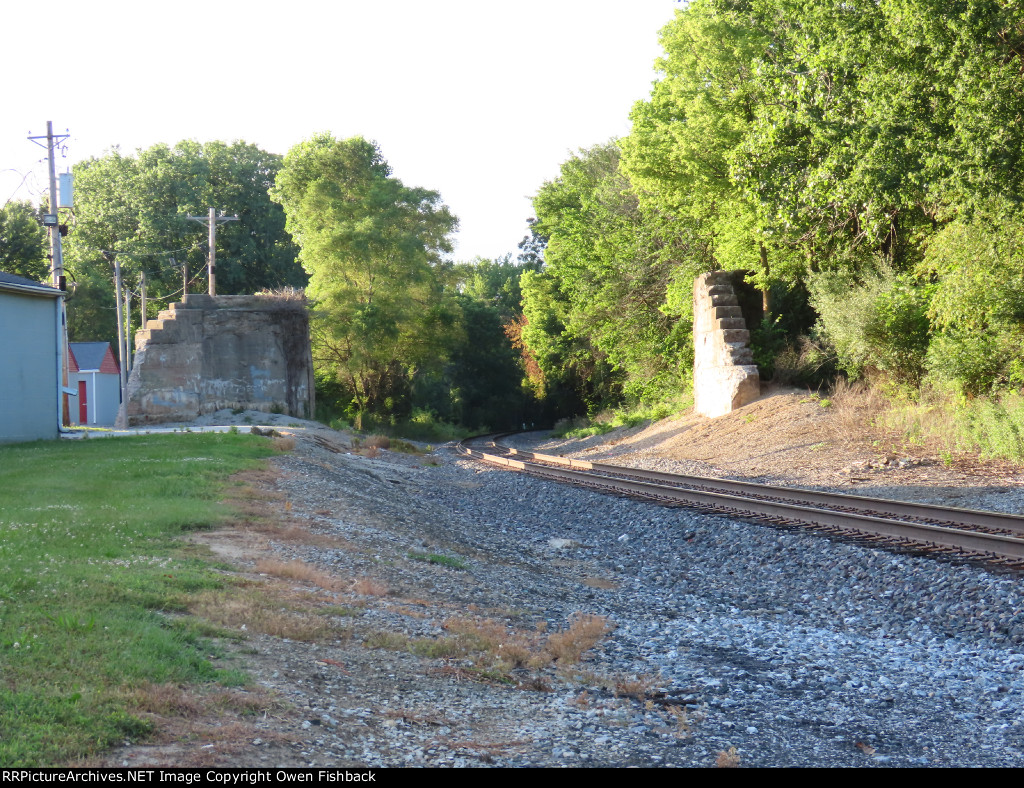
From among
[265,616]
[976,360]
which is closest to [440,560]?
[265,616]

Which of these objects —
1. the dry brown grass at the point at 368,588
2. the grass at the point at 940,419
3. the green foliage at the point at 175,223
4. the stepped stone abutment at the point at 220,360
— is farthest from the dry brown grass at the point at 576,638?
the green foliage at the point at 175,223

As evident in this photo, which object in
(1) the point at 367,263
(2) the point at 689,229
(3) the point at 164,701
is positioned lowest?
(3) the point at 164,701

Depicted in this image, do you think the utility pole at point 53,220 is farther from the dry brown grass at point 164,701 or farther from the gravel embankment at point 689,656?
the dry brown grass at point 164,701

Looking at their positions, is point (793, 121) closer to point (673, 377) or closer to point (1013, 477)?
point (1013, 477)

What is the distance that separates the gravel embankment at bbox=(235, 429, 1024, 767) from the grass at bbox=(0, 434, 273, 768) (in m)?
0.81

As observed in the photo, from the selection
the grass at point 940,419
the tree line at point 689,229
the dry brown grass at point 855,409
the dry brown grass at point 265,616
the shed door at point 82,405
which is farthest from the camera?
the shed door at point 82,405

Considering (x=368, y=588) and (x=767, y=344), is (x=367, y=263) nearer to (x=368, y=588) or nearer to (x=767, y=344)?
(x=767, y=344)

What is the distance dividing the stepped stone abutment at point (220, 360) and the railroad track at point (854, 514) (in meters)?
16.9

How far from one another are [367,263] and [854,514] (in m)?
35.8

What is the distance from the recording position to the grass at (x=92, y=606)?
4.06 metres

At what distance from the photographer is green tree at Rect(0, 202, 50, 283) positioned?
168ft

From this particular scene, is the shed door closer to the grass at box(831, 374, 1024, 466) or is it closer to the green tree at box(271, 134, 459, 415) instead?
the green tree at box(271, 134, 459, 415)

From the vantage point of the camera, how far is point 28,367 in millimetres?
22922
